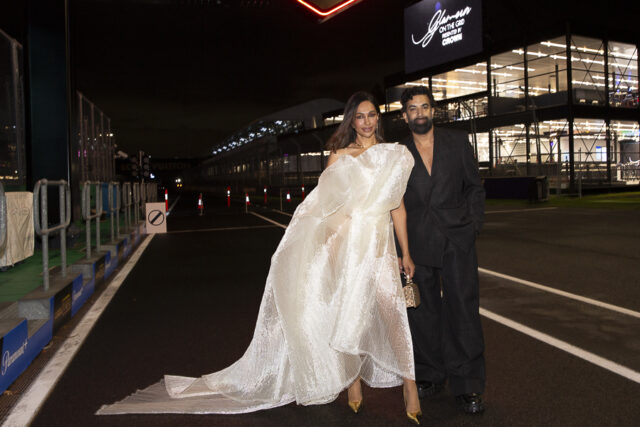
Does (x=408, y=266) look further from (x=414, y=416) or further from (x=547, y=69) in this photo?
(x=547, y=69)

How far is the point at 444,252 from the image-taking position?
327 centimetres

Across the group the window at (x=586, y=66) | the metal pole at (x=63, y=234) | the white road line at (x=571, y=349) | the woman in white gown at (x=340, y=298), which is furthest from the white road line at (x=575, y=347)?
the window at (x=586, y=66)

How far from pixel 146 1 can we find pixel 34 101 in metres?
4.22

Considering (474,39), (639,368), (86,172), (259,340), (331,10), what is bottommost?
(639,368)

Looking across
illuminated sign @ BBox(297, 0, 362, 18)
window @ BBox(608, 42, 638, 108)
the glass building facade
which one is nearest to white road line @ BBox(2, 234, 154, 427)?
illuminated sign @ BBox(297, 0, 362, 18)

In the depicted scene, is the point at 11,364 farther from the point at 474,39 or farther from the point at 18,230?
the point at 474,39

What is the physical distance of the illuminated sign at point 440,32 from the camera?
119ft

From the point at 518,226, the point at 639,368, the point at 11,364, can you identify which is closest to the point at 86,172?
the point at 518,226

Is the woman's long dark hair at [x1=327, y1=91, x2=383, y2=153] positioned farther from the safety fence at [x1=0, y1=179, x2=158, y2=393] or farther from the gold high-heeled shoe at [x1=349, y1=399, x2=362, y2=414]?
the safety fence at [x1=0, y1=179, x2=158, y2=393]

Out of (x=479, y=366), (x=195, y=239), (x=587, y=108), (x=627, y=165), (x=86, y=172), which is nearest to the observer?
(x=479, y=366)

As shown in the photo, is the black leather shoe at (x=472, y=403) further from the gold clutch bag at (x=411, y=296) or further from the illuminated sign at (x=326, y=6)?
the illuminated sign at (x=326, y=6)

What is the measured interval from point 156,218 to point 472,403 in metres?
13.2

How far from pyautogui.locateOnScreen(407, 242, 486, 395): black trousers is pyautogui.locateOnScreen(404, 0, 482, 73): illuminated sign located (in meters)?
34.9

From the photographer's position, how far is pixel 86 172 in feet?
50.0
